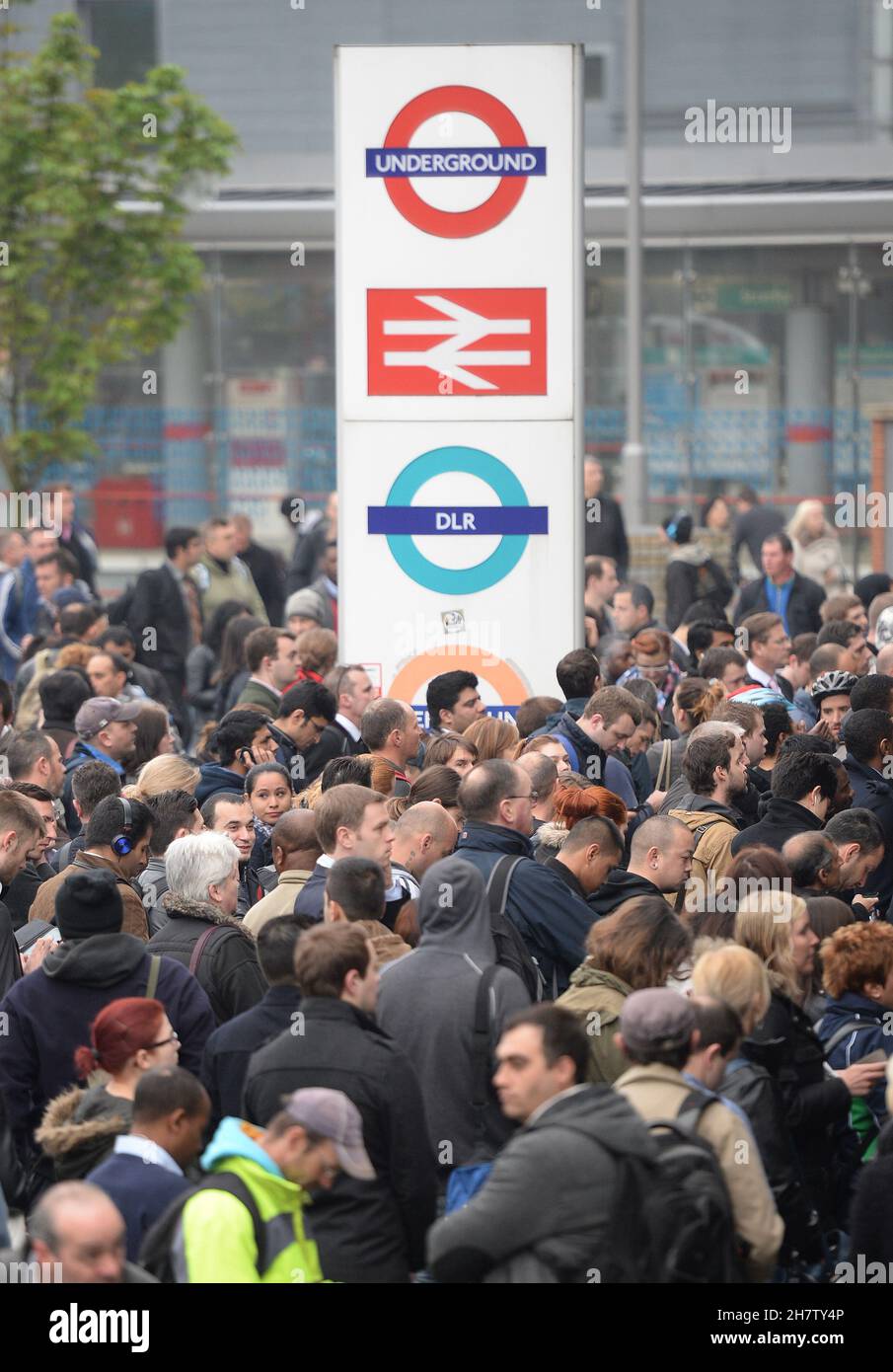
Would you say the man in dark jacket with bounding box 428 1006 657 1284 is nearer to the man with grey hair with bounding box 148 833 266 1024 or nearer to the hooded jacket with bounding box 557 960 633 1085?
the hooded jacket with bounding box 557 960 633 1085

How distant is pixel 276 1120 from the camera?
446 cm

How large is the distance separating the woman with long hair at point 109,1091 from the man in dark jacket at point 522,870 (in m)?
1.48

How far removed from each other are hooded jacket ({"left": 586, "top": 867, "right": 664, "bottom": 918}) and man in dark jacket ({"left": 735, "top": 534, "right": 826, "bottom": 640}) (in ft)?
25.1

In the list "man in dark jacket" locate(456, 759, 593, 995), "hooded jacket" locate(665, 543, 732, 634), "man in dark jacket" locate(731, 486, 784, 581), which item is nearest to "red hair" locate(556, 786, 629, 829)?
"man in dark jacket" locate(456, 759, 593, 995)

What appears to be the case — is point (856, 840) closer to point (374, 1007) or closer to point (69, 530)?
point (374, 1007)

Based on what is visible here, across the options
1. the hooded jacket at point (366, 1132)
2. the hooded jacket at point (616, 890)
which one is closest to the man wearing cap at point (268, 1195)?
the hooded jacket at point (366, 1132)

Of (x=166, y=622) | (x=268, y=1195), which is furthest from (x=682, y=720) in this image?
(x=166, y=622)

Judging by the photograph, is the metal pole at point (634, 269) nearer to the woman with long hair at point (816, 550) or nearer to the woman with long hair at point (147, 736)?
the woman with long hair at point (816, 550)

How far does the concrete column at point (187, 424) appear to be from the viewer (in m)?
24.8

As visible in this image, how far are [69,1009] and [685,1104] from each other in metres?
1.93

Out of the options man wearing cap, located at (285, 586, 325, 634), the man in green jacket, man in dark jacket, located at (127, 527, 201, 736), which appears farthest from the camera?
the man in green jacket

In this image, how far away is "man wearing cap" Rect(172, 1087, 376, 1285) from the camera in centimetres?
425

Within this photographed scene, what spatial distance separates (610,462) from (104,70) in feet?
32.5
